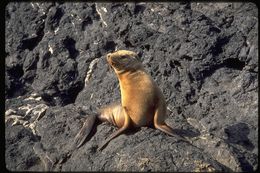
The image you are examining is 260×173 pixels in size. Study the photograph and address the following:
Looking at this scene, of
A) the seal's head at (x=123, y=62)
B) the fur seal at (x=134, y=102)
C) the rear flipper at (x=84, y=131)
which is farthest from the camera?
the seal's head at (x=123, y=62)

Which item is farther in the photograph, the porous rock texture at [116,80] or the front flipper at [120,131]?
the porous rock texture at [116,80]

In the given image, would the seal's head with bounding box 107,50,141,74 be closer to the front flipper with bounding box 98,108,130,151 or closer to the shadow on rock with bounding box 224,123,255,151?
the front flipper with bounding box 98,108,130,151

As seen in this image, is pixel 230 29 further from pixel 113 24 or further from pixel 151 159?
pixel 151 159

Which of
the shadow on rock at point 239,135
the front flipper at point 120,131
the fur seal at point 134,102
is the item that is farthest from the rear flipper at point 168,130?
the shadow on rock at point 239,135

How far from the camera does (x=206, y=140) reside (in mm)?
6484

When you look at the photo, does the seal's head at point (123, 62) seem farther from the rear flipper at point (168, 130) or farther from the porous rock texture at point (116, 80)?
the rear flipper at point (168, 130)

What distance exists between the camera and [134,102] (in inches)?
263

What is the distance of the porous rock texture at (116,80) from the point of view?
6.16 metres

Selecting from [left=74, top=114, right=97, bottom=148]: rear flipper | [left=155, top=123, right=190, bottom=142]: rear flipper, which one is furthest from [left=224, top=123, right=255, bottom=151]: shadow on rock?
[left=74, top=114, right=97, bottom=148]: rear flipper

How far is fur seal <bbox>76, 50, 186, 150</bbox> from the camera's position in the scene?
21.5 ft

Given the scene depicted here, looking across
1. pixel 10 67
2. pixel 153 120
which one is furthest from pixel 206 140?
pixel 10 67

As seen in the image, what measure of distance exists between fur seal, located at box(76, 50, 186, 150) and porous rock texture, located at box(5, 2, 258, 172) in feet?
0.69

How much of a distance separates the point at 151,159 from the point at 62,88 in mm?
3123

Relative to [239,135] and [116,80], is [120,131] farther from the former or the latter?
[239,135]
